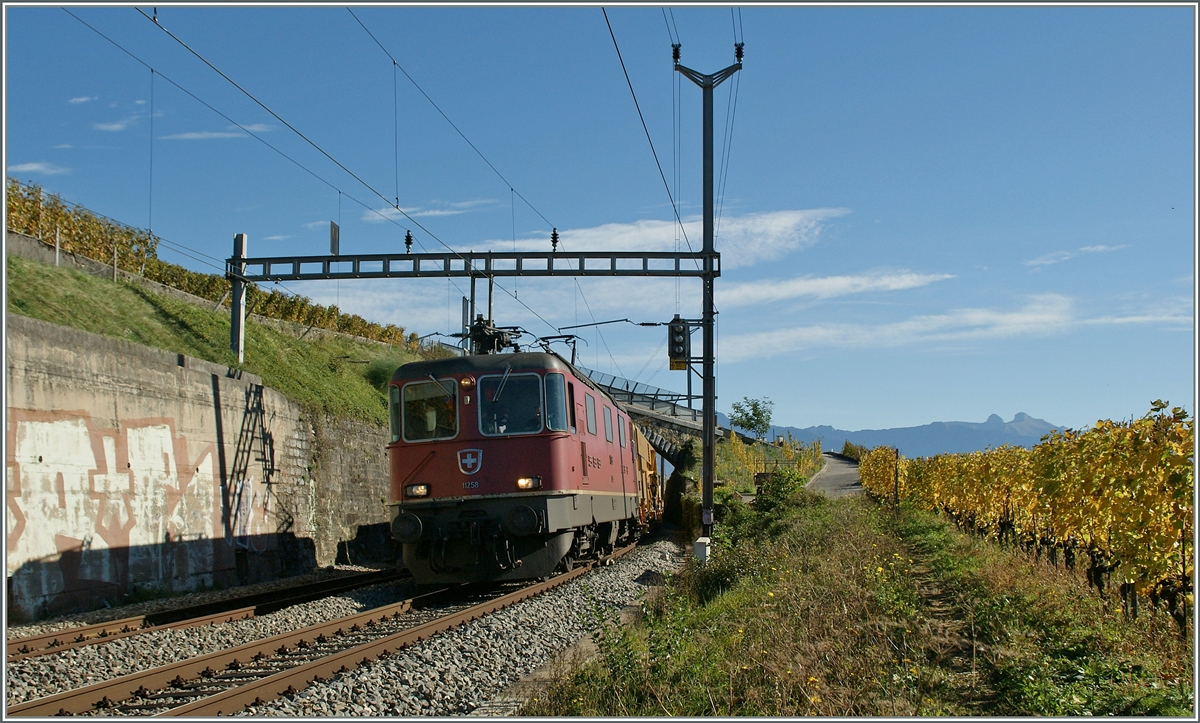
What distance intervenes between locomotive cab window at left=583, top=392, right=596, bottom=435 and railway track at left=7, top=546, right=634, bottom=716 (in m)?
4.39

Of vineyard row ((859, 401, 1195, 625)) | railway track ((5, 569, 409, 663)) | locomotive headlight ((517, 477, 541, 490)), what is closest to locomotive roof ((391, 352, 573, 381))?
locomotive headlight ((517, 477, 541, 490))

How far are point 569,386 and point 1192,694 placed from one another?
8623mm

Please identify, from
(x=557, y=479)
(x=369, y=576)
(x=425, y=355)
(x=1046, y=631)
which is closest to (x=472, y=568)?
(x=557, y=479)

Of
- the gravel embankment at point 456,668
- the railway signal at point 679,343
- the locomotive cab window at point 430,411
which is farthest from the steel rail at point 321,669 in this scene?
the railway signal at point 679,343

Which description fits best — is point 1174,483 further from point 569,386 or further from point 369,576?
point 369,576

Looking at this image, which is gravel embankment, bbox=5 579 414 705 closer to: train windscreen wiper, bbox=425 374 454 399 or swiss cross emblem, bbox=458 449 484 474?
swiss cross emblem, bbox=458 449 484 474

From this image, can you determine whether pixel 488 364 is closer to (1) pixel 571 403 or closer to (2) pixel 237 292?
(1) pixel 571 403

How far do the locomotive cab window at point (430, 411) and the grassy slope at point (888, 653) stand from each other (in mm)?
3797

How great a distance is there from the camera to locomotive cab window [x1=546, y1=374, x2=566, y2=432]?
40.9 feet

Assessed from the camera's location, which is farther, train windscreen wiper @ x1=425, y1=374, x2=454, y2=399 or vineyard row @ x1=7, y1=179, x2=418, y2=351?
vineyard row @ x1=7, y1=179, x2=418, y2=351

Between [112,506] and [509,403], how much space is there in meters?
5.64

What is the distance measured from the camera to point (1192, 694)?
556 cm

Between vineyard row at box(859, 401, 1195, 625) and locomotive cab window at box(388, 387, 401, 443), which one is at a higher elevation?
locomotive cab window at box(388, 387, 401, 443)

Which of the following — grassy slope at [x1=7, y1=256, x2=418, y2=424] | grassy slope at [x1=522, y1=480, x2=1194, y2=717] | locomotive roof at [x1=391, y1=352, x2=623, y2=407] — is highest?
grassy slope at [x1=7, y1=256, x2=418, y2=424]
